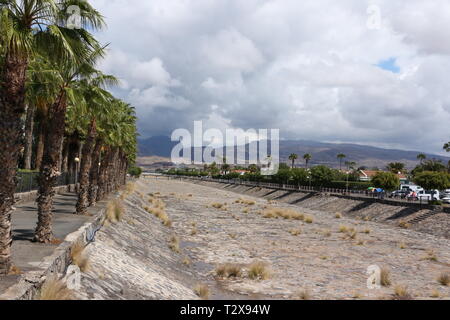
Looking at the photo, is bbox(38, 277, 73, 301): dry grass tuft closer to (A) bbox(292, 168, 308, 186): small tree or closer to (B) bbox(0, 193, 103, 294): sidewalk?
(B) bbox(0, 193, 103, 294): sidewalk

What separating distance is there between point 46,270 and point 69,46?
559 centimetres

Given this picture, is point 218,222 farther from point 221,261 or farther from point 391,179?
point 391,179

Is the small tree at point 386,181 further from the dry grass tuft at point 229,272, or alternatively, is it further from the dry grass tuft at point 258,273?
the dry grass tuft at point 229,272

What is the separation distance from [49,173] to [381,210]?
46.5 meters

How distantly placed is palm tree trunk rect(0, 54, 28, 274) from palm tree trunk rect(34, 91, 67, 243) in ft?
16.1

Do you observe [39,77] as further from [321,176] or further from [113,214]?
[321,176]

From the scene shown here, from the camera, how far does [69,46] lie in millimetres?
10812

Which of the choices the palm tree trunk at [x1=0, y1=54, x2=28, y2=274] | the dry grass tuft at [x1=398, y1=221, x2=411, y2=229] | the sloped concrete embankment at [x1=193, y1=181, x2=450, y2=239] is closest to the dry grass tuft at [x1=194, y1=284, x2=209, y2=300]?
the palm tree trunk at [x1=0, y1=54, x2=28, y2=274]

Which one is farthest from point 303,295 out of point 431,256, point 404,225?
point 404,225

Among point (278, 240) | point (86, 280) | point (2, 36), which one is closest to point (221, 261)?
point (278, 240)

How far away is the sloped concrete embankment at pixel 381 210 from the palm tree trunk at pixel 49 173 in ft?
115

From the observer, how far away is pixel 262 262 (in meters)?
21.9

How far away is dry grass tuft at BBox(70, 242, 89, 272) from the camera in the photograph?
1173cm


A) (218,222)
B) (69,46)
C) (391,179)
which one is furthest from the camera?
(391,179)
